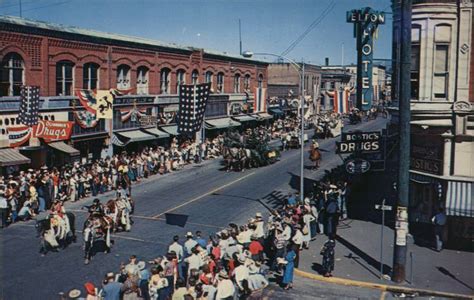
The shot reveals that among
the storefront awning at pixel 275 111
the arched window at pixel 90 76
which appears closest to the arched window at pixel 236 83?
the storefront awning at pixel 275 111

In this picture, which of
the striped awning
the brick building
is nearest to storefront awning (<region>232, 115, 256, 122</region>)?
the brick building

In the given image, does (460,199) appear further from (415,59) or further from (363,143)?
(415,59)

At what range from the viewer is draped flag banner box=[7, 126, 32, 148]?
2853 cm

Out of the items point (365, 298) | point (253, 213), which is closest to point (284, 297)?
point (365, 298)

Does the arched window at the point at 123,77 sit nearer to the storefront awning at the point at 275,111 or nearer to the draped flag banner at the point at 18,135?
the draped flag banner at the point at 18,135

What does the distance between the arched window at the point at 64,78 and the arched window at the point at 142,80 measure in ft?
25.0

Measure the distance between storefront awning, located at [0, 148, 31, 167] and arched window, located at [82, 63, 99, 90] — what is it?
8533 mm

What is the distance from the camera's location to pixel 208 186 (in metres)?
32.3

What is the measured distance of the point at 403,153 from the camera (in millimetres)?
16891

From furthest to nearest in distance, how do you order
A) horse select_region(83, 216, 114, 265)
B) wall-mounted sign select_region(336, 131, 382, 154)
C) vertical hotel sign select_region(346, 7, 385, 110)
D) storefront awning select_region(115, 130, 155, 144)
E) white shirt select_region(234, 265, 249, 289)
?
storefront awning select_region(115, 130, 155, 144)
vertical hotel sign select_region(346, 7, 385, 110)
wall-mounted sign select_region(336, 131, 382, 154)
horse select_region(83, 216, 114, 265)
white shirt select_region(234, 265, 249, 289)

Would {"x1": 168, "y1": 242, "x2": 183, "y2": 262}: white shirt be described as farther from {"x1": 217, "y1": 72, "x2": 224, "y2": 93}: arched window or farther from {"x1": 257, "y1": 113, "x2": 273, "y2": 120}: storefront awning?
{"x1": 257, "y1": 113, "x2": 273, "y2": 120}: storefront awning

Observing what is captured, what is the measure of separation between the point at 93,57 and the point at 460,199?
84.6ft

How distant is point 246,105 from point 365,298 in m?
45.5

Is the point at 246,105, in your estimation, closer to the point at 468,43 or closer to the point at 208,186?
the point at 208,186
